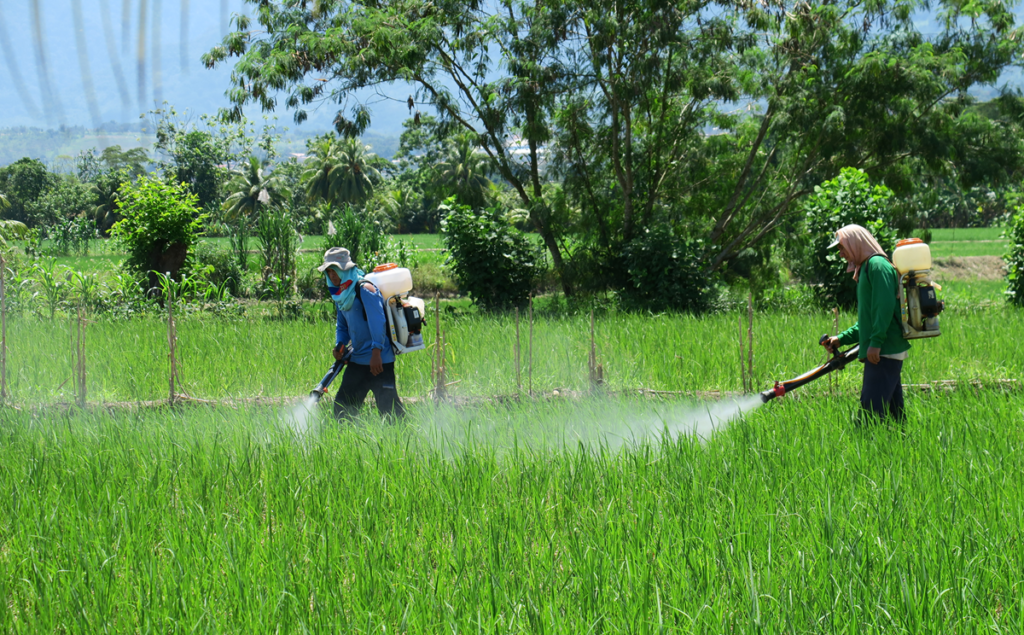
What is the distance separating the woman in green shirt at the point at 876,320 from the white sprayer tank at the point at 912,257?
0.06 m

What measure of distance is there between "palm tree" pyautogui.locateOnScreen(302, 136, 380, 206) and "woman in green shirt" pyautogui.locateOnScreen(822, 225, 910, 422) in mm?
41151

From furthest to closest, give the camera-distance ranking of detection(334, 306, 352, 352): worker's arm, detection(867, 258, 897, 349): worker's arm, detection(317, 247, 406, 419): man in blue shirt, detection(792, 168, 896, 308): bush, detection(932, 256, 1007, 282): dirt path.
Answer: detection(932, 256, 1007, 282): dirt path < detection(792, 168, 896, 308): bush < detection(334, 306, 352, 352): worker's arm < detection(317, 247, 406, 419): man in blue shirt < detection(867, 258, 897, 349): worker's arm

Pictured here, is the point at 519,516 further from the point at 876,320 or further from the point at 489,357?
the point at 489,357

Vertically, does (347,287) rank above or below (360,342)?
above

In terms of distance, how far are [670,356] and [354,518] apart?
4250 millimetres

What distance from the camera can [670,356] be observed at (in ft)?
23.0

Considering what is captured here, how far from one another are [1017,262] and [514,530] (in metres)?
10.2

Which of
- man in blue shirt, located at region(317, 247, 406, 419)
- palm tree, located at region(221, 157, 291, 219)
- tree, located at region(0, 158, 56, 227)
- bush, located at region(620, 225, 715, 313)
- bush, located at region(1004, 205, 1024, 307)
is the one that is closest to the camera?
man in blue shirt, located at region(317, 247, 406, 419)

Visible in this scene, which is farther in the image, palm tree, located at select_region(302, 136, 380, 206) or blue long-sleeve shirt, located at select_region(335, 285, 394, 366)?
palm tree, located at select_region(302, 136, 380, 206)

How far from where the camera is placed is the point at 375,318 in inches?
192

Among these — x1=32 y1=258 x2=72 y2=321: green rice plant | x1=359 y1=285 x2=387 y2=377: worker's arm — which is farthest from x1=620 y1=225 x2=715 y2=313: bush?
x1=32 y1=258 x2=72 y2=321: green rice plant

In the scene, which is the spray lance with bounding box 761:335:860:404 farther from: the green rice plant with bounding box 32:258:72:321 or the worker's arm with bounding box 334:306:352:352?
the green rice plant with bounding box 32:258:72:321

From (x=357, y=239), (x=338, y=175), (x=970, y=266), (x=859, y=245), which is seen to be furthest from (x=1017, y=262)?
(x=338, y=175)

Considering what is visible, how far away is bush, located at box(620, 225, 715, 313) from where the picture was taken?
11837 millimetres
